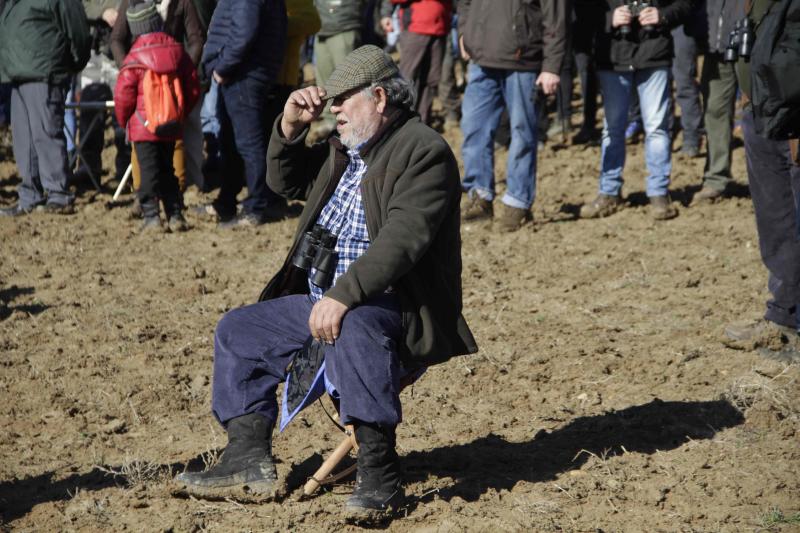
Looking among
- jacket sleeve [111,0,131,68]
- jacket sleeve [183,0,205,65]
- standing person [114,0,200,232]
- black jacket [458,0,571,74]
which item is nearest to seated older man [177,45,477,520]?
black jacket [458,0,571,74]

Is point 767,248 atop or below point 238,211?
atop

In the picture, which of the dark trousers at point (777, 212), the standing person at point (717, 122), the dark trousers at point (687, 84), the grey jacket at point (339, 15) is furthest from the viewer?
the grey jacket at point (339, 15)

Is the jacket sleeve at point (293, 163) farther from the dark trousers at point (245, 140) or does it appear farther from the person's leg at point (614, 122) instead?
the person's leg at point (614, 122)

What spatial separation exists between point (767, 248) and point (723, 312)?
2.66 feet

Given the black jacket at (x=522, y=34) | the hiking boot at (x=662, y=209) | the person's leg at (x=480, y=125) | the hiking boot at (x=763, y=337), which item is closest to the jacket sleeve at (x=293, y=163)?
the hiking boot at (x=763, y=337)

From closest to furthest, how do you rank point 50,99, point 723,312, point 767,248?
point 767,248, point 723,312, point 50,99

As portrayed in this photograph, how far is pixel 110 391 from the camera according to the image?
5.84 metres

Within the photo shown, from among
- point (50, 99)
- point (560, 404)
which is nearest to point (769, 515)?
point (560, 404)

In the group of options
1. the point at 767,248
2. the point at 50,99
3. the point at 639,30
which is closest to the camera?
the point at 767,248

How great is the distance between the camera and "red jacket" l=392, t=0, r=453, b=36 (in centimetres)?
1159

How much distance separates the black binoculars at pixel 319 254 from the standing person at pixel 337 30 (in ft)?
23.5

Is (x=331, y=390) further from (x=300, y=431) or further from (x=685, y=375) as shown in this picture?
(x=685, y=375)

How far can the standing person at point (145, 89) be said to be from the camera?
8453 mm

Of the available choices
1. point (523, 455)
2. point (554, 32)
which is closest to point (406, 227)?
point (523, 455)
